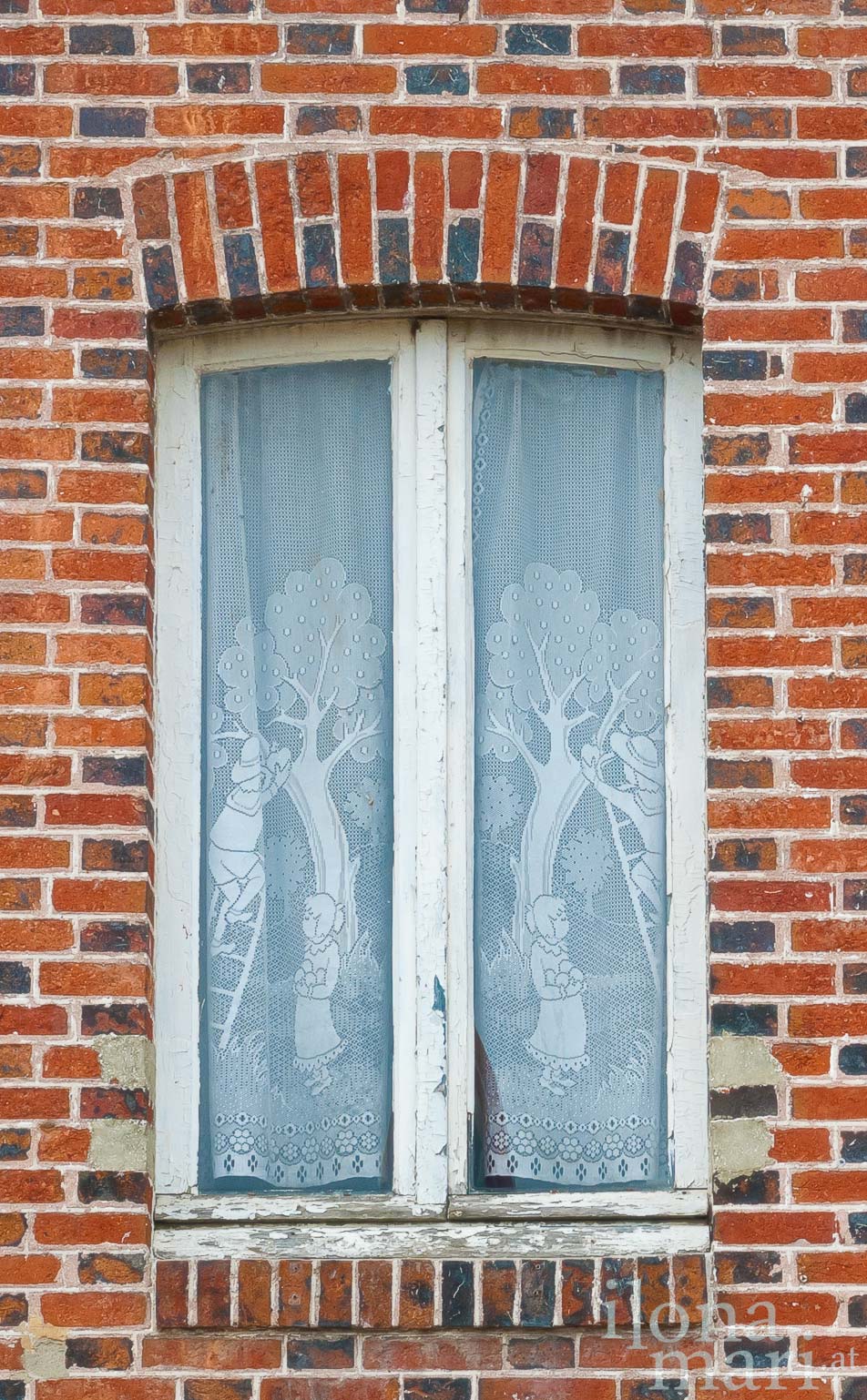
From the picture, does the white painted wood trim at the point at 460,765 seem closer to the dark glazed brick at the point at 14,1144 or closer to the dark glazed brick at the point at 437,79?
the dark glazed brick at the point at 437,79

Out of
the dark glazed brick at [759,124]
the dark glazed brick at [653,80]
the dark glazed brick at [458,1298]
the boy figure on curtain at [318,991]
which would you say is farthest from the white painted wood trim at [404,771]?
the dark glazed brick at [759,124]

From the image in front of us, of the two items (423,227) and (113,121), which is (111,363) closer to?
(113,121)

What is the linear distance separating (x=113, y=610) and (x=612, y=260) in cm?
135

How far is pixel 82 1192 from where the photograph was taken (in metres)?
4.27

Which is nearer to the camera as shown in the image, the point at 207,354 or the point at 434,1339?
the point at 434,1339

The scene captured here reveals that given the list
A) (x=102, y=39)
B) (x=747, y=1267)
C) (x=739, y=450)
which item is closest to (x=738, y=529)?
(x=739, y=450)

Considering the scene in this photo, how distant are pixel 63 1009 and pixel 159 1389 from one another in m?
0.81

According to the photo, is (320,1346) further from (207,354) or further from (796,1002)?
(207,354)

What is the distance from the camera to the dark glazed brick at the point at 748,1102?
14.1 feet

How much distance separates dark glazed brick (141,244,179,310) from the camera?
14.9ft

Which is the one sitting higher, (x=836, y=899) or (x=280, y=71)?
(x=280, y=71)

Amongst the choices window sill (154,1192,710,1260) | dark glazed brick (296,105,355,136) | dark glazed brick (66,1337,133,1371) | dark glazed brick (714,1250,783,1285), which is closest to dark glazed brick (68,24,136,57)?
dark glazed brick (296,105,355,136)

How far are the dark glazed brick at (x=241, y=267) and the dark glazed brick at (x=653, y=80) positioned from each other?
921 millimetres

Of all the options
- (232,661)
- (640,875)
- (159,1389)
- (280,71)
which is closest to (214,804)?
(232,661)
